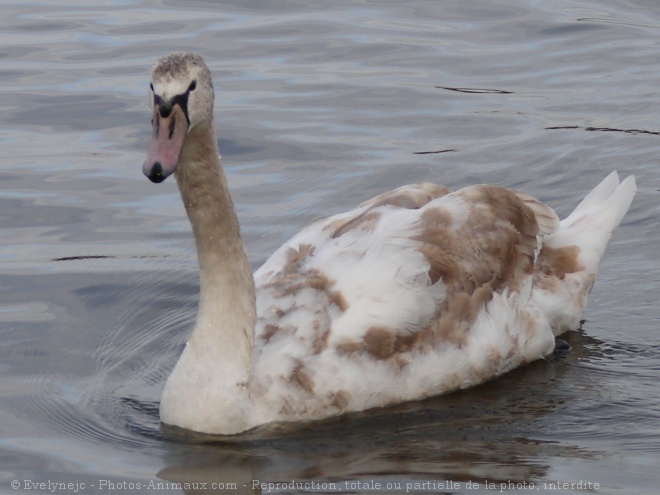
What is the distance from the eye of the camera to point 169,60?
6.95m

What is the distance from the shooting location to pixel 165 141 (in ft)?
22.6

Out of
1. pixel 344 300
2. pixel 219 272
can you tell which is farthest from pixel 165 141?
pixel 344 300

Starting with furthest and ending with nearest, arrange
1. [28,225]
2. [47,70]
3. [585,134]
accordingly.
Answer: [47,70], [585,134], [28,225]

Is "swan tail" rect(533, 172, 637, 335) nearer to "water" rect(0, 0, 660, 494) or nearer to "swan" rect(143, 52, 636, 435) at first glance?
"swan" rect(143, 52, 636, 435)

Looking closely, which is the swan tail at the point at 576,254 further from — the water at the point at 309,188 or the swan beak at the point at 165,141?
the swan beak at the point at 165,141

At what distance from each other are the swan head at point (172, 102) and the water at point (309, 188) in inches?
62.7

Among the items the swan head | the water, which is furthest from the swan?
the water

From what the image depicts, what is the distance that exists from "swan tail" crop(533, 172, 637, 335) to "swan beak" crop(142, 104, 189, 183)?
10.1 ft

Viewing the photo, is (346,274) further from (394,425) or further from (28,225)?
(28,225)

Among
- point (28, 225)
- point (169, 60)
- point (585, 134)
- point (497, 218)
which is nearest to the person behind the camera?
point (169, 60)

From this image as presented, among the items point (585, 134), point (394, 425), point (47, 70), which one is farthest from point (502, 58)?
point (394, 425)

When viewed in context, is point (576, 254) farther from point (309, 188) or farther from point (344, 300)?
point (309, 188)

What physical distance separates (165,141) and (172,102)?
8.1 inches

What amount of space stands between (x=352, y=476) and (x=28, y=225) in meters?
4.85
